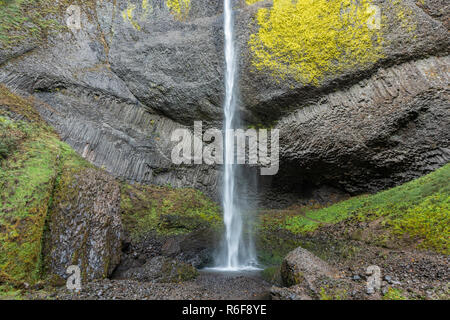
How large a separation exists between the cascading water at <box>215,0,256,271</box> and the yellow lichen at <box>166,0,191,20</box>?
1.88m

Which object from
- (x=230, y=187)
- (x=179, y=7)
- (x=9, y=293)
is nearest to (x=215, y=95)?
(x=230, y=187)

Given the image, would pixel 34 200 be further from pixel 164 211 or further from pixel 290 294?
pixel 290 294

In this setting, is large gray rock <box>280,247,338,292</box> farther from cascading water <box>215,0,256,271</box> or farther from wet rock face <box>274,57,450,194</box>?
wet rock face <box>274,57,450,194</box>

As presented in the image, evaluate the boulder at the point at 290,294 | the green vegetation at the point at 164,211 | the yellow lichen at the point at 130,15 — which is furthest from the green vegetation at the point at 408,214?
the yellow lichen at the point at 130,15

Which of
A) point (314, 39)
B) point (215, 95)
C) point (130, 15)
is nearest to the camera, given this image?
point (314, 39)

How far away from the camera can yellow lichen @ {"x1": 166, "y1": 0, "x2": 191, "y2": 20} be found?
1194 centimetres

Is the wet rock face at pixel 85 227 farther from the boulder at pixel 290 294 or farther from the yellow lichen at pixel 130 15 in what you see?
the yellow lichen at pixel 130 15

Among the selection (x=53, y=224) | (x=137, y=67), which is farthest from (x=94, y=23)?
(x=53, y=224)

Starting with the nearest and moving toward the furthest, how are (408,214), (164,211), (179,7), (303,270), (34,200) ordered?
1. (303,270)
2. (34,200)
3. (408,214)
4. (164,211)
5. (179,7)

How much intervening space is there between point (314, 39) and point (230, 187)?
723 centimetres

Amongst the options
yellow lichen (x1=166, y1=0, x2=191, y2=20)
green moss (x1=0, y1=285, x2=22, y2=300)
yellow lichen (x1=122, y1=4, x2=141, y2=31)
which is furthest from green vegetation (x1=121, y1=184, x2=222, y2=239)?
yellow lichen (x1=166, y1=0, x2=191, y2=20)

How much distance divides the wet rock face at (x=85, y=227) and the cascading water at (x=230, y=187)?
3934 millimetres

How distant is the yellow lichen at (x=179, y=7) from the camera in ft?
39.2

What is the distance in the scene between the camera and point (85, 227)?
5457 millimetres
